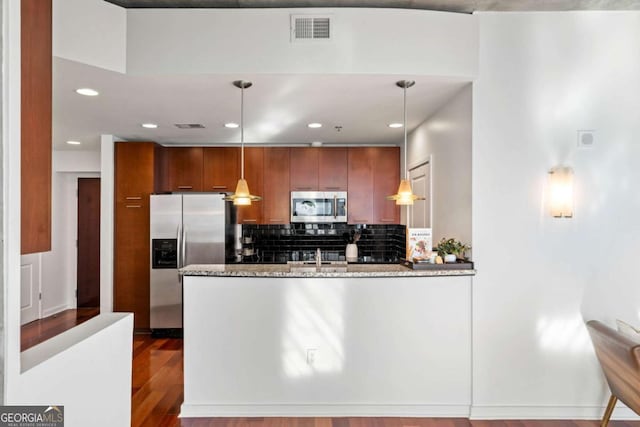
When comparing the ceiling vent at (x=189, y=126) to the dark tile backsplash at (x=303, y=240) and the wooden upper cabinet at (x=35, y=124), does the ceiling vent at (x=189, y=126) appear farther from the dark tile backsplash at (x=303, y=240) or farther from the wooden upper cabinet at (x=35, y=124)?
the wooden upper cabinet at (x=35, y=124)

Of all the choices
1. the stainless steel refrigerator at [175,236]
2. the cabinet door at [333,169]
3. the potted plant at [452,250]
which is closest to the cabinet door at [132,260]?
the stainless steel refrigerator at [175,236]

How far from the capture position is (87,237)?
5953mm

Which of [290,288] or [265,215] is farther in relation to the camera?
[265,215]

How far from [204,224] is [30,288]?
285cm

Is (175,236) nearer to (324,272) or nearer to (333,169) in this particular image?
(333,169)

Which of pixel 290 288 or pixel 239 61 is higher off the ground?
pixel 239 61

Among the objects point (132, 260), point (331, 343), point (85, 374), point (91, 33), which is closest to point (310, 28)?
point (91, 33)

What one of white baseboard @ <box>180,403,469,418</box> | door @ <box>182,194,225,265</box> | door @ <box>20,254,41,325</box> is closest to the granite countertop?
white baseboard @ <box>180,403,469,418</box>

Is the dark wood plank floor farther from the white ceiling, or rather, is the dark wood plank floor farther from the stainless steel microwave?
the white ceiling

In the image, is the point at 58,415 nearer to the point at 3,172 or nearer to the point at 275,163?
the point at 3,172

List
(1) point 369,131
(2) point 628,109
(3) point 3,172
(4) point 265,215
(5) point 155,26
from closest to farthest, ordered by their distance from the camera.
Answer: (3) point 3,172 → (5) point 155,26 → (2) point 628,109 → (1) point 369,131 → (4) point 265,215

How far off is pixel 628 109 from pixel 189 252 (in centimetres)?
432

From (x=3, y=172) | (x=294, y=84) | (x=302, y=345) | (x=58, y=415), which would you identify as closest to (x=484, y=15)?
(x=294, y=84)

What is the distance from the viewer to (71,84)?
2809 millimetres
